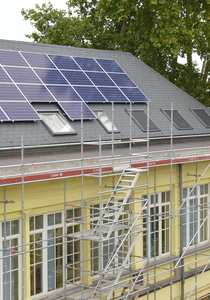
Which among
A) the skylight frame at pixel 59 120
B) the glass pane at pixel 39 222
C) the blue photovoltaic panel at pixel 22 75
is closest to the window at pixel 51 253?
the glass pane at pixel 39 222

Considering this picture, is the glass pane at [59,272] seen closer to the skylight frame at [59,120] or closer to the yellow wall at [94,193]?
the yellow wall at [94,193]

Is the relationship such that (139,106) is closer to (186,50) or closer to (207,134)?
(207,134)

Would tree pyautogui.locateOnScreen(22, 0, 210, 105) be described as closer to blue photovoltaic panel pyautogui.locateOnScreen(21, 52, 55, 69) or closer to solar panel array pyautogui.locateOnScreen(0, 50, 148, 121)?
solar panel array pyautogui.locateOnScreen(0, 50, 148, 121)

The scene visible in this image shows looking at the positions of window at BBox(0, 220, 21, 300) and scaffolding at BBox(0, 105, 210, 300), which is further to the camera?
scaffolding at BBox(0, 105, 210, 300)

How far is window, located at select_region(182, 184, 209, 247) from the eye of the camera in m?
23.0

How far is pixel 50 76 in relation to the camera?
2333 cm

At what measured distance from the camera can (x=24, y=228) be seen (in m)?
16.6

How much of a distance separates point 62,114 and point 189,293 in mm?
8446

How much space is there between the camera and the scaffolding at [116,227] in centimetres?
1677


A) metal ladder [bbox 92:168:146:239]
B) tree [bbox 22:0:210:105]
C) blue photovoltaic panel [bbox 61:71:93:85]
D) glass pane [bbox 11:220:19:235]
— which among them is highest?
tree [bbox 22:0:210:105]

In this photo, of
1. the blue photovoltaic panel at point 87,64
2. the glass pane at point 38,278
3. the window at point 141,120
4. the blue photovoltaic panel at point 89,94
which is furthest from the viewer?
the blue photovoltaic panel at point 87,64

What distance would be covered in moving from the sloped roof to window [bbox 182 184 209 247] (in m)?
2.94

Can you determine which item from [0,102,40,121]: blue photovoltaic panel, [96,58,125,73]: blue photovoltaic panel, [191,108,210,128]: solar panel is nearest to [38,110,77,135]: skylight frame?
[0,102,40,121]: blue photovoltaic panel

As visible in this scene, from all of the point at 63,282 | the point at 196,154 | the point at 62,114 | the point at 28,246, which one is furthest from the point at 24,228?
the point at 196,154
